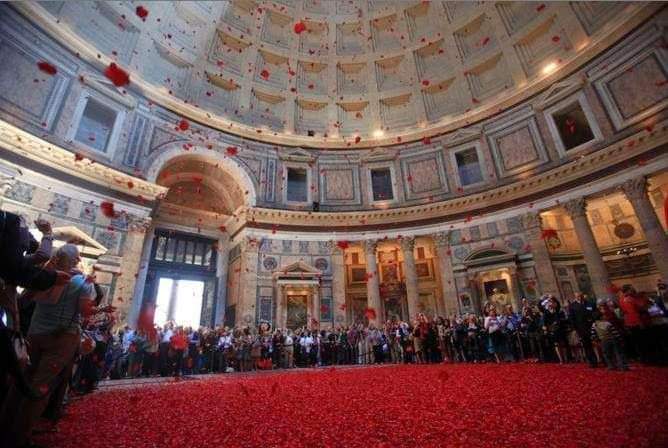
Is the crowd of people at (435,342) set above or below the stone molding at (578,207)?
below

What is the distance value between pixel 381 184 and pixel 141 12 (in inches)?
700

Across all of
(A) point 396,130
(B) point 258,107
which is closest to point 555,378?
(A) point 396,130

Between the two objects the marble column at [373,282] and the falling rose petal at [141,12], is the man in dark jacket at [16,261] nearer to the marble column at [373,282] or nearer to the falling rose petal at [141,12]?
the marble column at [373,282]

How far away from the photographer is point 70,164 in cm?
1348

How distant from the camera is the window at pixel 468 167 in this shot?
19.7 m

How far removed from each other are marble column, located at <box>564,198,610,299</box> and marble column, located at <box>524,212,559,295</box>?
1451 millimetres

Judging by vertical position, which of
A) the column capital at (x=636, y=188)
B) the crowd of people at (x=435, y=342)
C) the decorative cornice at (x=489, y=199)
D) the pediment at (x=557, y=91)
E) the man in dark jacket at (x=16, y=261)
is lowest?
the crowd of people at (x=435, y=342)

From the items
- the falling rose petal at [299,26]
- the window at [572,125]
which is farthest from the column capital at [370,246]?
the falling rose petal at [299,26]

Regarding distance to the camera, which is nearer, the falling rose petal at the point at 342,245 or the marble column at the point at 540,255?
the marble column at the point at 540,255

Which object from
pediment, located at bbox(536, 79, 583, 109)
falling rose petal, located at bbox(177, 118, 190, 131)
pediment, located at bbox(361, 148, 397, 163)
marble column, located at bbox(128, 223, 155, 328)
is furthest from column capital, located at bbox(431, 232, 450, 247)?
marble column, located at bbox(128, 223, 155, 328)

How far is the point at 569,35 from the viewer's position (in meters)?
17.5

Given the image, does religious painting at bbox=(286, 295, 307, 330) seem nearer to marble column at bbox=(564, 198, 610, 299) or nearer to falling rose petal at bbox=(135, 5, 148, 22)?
marble column at bbox=(564, 198, 610, 299)

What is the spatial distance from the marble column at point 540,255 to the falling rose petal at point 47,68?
24.1 metres

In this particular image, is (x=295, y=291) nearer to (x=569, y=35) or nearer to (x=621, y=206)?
(x=621, y=206)
